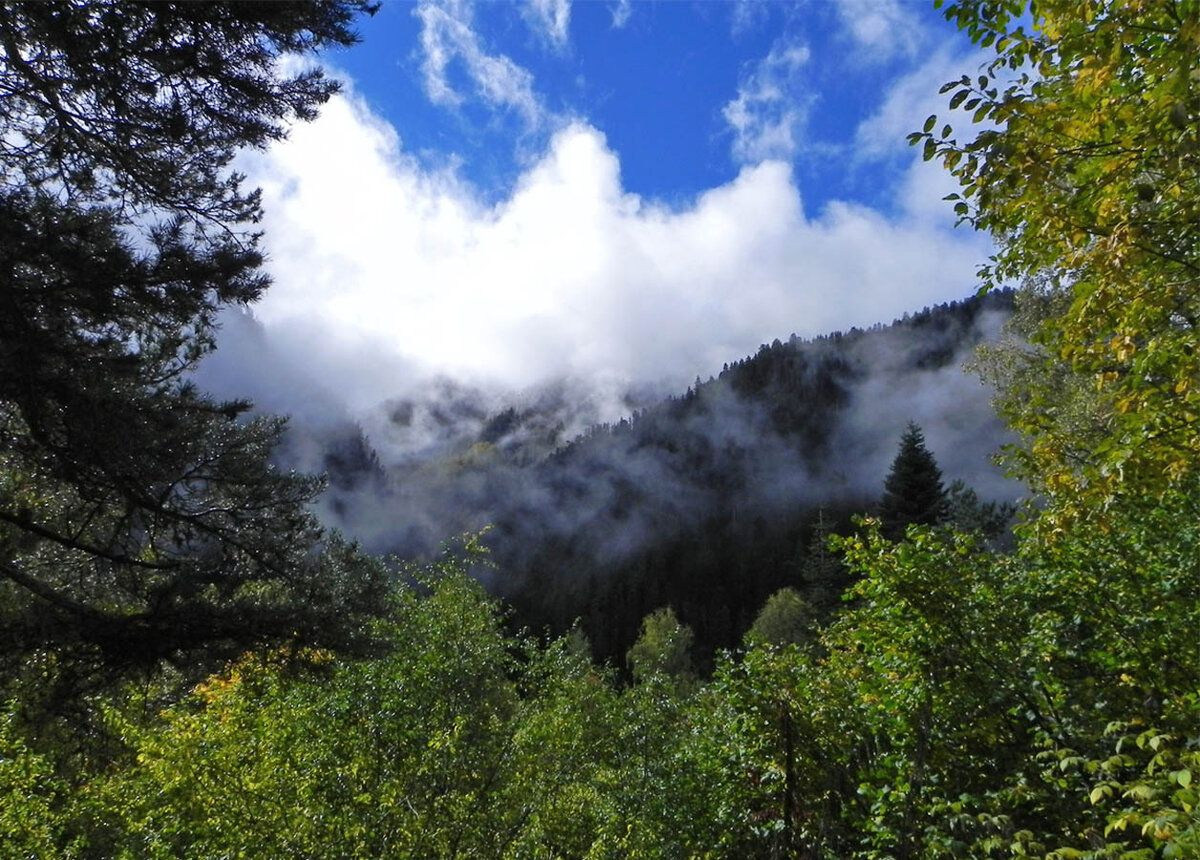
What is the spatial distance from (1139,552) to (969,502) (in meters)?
23.8

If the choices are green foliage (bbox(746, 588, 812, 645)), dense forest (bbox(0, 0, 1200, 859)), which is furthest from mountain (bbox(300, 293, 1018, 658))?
dense forest (bbox(0, 0, 1200, 859))

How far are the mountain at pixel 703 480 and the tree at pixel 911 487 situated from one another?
152ft

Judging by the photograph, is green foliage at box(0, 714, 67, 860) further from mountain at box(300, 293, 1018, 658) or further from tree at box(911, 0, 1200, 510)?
mountain at box(300, 293, 1018, 658)

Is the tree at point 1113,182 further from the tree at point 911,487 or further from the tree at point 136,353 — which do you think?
the tree at point 911,487

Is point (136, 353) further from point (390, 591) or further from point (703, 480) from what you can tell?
point (703, 480)

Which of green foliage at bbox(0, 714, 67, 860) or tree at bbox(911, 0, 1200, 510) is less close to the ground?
tree at bbox(911, 0, 1200, 510)

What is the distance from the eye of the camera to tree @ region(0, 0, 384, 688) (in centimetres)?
479

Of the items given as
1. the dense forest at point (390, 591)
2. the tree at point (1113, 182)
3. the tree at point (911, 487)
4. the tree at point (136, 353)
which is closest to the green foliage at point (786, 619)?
the tree at point (911, 487)

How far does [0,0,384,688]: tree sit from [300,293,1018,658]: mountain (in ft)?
233

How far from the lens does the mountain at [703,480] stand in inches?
3597

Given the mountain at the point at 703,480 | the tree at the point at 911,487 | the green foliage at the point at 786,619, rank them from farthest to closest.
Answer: the mountain at the point at 703,480 → the green foliage at the point at 786,619 → the tree at the point at 911,487

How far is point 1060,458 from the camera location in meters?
4.90

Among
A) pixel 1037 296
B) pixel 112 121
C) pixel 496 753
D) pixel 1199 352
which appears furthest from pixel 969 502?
pixel 112 121

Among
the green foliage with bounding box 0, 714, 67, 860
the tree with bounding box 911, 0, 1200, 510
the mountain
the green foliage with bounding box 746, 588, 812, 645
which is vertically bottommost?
the green foliage with bounding box 0, 714, 67, 860
